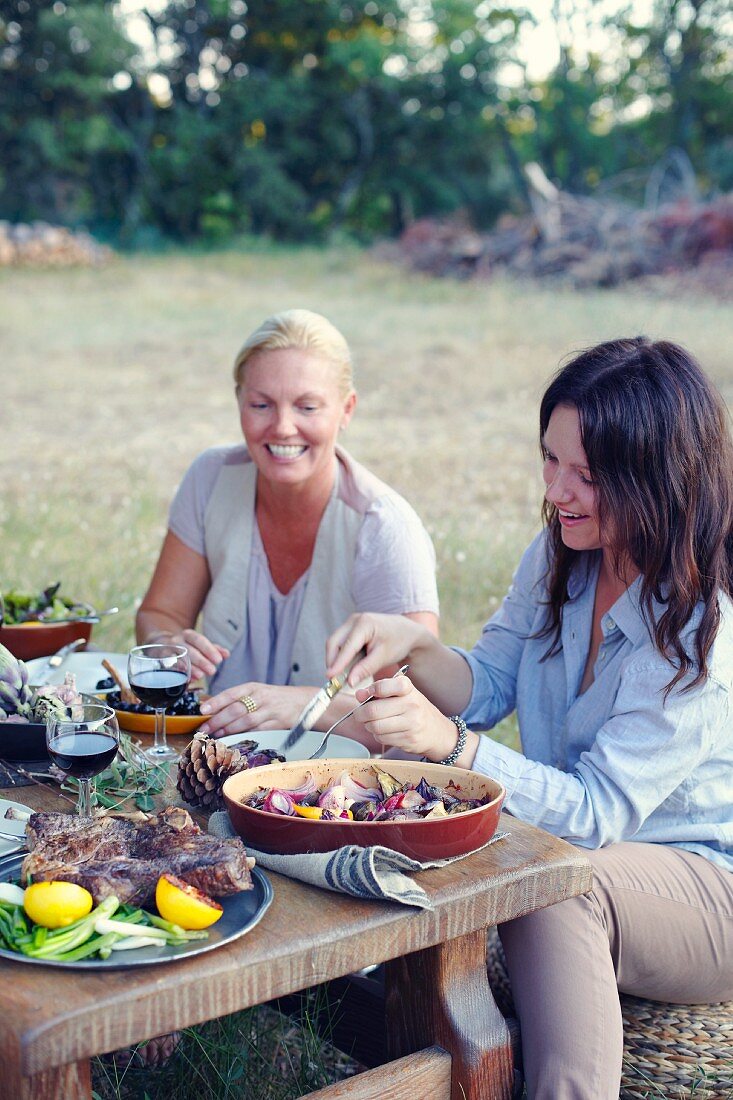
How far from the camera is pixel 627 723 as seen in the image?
2.00m

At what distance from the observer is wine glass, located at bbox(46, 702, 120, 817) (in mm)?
1693

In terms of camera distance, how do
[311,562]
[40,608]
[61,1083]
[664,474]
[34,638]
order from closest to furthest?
[61,1083], [664,474], [34,638], [40,608], [311,562]

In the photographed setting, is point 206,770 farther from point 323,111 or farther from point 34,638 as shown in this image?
point 323,111

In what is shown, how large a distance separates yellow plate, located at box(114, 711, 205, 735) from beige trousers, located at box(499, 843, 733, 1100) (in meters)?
0.67

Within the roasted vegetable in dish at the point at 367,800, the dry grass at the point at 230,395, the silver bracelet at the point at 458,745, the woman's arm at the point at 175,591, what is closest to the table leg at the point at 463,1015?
the roasted vegetable in dish at the point at 367,800

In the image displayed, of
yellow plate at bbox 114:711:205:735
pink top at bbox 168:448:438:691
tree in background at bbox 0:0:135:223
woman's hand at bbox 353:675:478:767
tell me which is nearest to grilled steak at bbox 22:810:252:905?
woman's hand at bbox 353:675:478:767

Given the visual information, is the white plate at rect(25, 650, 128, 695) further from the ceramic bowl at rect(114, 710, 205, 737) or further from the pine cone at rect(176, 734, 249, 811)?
the pine cone at rect(176, 734, 249, 811)

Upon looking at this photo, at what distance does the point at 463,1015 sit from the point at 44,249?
1670 cm

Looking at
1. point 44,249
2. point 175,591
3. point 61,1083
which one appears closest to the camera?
point 61,1083

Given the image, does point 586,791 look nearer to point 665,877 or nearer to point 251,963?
point 665,877

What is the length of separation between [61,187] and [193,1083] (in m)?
22.1

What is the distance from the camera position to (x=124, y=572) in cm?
546

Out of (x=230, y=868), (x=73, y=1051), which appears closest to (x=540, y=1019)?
(x=230, y=868)

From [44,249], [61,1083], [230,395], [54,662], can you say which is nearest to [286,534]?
[54,662]
